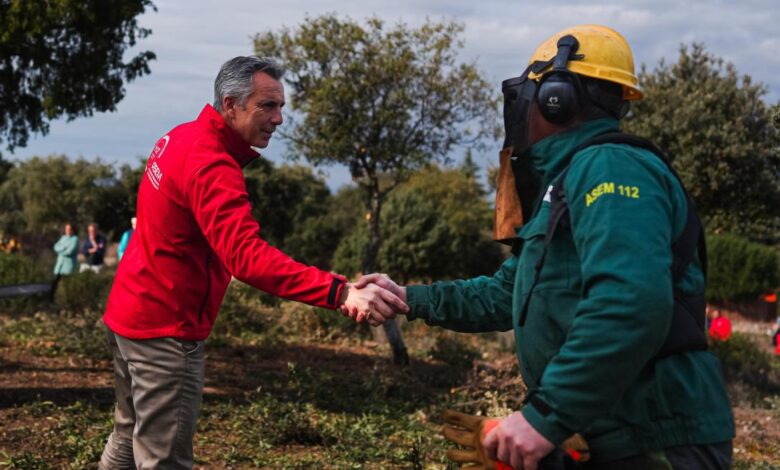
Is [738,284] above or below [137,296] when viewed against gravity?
below

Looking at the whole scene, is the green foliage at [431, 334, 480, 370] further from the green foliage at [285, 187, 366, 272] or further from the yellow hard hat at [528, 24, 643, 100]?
the green foliage at [285, 187, 366, 272]

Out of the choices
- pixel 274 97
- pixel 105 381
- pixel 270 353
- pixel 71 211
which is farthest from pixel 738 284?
pixel 71 211

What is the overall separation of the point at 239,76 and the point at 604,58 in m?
1.93

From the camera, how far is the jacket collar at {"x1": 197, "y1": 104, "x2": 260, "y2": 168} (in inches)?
159

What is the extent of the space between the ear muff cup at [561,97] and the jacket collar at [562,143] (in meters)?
0.04

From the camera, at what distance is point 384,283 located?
360 cm

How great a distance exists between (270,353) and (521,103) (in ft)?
30.8

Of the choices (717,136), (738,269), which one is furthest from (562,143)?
(738,269)

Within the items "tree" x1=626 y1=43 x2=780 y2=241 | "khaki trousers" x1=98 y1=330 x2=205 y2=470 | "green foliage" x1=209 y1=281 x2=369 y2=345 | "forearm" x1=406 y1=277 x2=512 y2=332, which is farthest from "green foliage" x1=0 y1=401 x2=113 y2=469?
"tree" x1=626 y1=43 x2=780 y2=241

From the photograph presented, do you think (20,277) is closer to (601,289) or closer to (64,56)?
(64,56)

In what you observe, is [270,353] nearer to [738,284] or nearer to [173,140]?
[173,140]

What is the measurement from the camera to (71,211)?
Answer: 50031 mm

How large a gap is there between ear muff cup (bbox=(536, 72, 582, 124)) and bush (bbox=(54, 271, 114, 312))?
1236 cm

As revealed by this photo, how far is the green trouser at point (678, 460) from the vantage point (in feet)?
7.66
